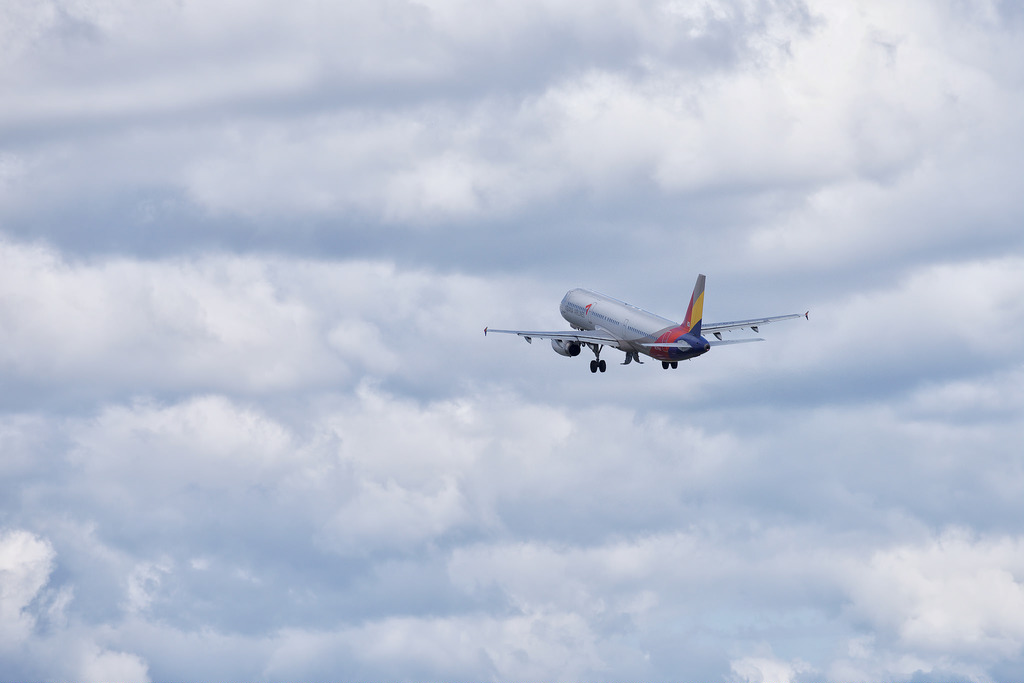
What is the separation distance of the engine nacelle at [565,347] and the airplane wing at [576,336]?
62 cm

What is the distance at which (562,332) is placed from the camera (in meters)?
180

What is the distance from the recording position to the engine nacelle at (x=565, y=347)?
586ft

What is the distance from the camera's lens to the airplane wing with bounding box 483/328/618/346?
175m

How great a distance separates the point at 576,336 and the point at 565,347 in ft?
10.3

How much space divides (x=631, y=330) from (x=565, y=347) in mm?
11854

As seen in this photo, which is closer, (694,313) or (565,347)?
(694,313)

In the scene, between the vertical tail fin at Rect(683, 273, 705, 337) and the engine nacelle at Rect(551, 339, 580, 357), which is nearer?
the vertical tail fin at Rect(683, 273, 705, 337)

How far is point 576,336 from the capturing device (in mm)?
176625

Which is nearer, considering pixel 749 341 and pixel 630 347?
pixel 749 341

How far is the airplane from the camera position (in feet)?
529

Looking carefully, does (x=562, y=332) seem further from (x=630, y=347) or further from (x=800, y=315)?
(x=800, y=315)

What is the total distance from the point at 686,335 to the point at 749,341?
24.5 ft

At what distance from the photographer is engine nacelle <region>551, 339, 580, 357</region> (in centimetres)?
17875

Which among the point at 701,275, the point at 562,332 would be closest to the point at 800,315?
the point at 701,275
